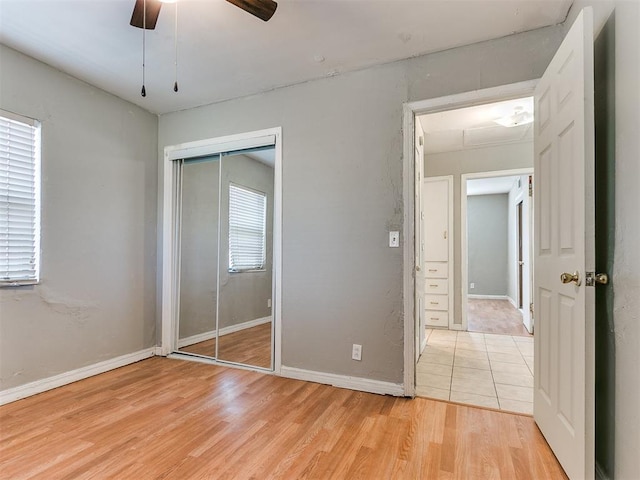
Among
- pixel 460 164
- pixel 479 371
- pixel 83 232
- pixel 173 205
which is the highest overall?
pixel 460 164

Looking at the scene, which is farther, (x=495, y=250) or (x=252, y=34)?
(x=495, y=250)

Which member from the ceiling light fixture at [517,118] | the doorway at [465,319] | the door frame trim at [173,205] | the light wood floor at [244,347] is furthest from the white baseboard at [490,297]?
the door frame trim at [173,205]

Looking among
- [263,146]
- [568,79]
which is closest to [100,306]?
[263,146]

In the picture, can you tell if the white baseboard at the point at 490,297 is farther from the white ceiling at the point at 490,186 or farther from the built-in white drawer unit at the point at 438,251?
the built-in white drawer unit at the point at 438,251

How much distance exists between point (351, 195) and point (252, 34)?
1.28m

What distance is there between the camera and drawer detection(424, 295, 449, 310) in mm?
4844

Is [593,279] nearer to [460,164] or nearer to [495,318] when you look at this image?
[460,164]

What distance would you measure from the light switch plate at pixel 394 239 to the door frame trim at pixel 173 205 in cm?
94

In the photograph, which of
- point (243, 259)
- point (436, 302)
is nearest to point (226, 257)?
point (243, 259)

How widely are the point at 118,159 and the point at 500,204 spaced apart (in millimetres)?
7945

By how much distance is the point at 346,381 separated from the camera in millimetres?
2656

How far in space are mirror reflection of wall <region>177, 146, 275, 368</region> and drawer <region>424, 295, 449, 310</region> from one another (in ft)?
8.43

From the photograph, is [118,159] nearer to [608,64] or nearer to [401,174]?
[401,174]

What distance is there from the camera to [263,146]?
3.11 metres
